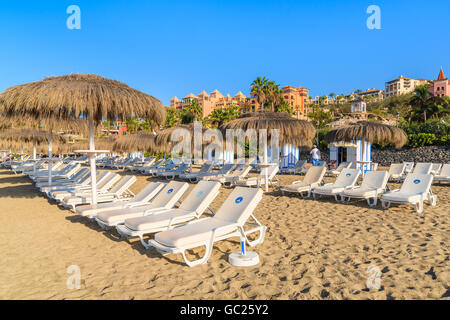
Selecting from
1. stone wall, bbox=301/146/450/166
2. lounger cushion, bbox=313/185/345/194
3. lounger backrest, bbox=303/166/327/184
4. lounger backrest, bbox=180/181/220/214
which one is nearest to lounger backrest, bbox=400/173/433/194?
lounger cushion, bbox=313/185/345/194

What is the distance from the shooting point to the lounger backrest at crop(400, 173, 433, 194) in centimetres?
596

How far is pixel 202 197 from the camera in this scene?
177 inches

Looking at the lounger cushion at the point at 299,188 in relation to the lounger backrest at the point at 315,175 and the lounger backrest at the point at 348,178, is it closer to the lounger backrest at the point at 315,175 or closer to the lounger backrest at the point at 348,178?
the lounger backrest at the point at 315,175

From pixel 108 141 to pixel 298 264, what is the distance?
23.2 metres

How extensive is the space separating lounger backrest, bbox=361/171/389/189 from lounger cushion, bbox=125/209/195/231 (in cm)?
464

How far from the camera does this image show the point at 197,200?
4516mm

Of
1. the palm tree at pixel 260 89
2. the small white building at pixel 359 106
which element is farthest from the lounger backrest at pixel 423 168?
the small white building at pixel 359 106

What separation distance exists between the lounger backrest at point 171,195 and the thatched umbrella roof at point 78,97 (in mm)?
1974

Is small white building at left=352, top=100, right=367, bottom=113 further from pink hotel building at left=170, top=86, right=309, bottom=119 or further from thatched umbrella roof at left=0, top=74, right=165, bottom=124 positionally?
thatched umbrella roof at left=0, top=74, right=165, bottom=124

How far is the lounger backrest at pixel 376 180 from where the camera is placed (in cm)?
654

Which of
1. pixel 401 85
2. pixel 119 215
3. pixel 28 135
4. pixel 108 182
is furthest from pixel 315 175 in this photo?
pixel 401 85

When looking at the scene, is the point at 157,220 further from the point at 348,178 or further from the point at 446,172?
the point at 446,172
